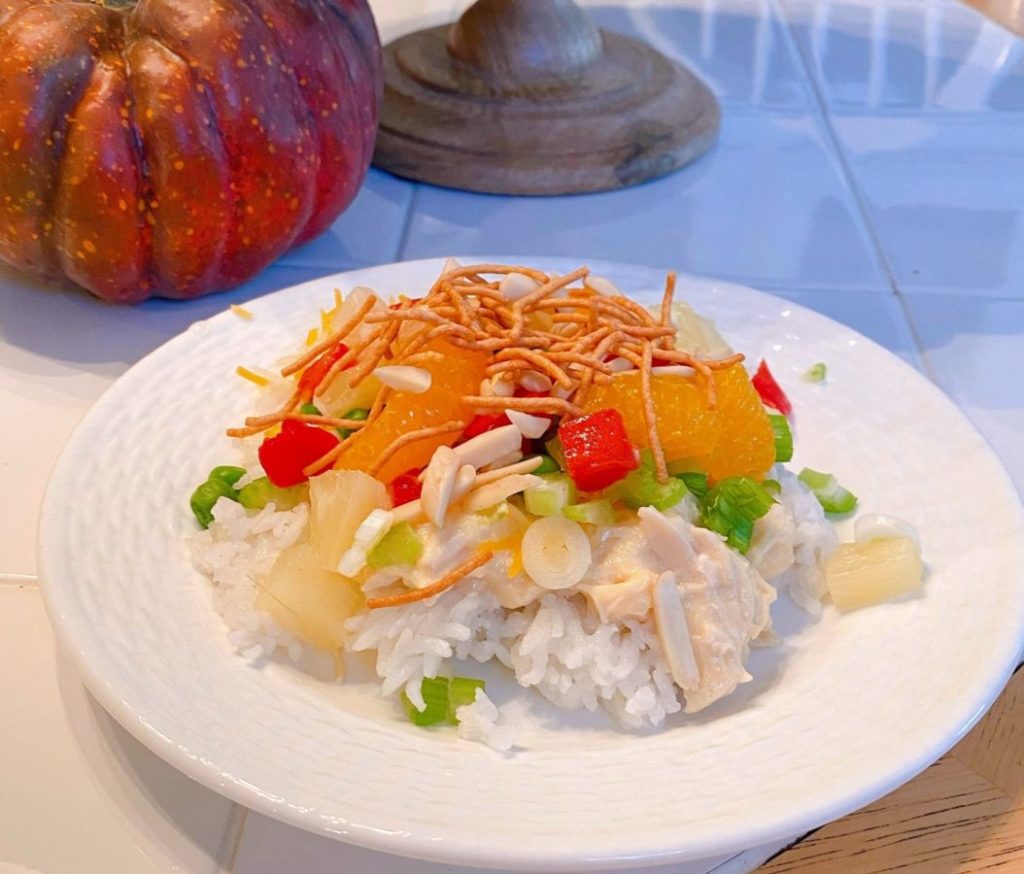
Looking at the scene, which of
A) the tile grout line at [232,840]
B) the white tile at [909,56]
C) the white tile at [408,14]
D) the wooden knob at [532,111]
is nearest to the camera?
the tile grout line at [232,840]

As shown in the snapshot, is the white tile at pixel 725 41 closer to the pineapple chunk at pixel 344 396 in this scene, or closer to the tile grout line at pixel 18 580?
the pineapple chunk at pixel 344 396

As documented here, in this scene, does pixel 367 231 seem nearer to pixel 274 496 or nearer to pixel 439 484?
pixel 274 496

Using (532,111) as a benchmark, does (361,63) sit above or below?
above

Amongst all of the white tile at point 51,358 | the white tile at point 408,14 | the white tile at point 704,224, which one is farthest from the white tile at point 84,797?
the white tile at point 408,14

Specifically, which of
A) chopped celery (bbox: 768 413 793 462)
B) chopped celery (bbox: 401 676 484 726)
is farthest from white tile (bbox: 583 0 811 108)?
chopped celery (bbox: 401 676 484 726)

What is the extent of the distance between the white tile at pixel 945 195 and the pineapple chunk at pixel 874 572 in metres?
0.86

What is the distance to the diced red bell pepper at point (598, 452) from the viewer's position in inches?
40.1

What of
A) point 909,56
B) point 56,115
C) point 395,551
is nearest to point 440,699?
point 395,551

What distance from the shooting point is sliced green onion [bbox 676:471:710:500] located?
1.10 m

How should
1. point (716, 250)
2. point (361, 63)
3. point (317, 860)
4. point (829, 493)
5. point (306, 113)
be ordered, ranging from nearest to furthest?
point (317, 860), point (829, 493), point (306, 113), point (361, 63), point (716, 250)

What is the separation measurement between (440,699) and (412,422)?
0.29 m

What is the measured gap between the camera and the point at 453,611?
104 centimetres

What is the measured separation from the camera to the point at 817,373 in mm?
1384

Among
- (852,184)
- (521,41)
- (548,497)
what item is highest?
(521,41)
